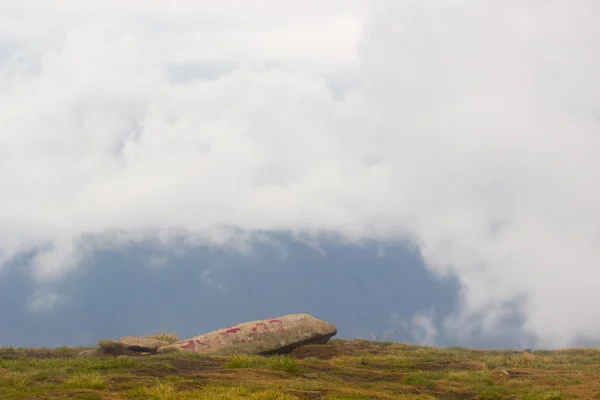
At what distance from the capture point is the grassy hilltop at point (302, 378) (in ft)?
50.8

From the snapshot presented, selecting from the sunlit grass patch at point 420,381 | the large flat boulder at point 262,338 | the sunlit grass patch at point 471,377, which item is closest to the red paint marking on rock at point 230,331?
the large flat boulder at point 262,338

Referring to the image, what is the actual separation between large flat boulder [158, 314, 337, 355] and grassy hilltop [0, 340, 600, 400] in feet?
7.37

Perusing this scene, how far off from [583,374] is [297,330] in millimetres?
12156

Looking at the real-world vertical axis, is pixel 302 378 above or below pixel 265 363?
below

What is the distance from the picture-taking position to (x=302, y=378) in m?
18.5

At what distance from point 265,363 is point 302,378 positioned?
7.31 feet

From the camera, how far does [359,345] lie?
30156 millimetres

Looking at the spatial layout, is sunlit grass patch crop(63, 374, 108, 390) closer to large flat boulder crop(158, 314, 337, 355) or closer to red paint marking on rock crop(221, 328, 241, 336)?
large flat boulder crop(158, 314, 337, 355)

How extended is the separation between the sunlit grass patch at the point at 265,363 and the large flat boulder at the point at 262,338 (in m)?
6.07

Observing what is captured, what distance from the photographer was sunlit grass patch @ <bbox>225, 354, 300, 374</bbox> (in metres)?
19.8

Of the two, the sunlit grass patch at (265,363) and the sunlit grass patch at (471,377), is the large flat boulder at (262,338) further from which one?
the sunlit grass patch at (471,377)

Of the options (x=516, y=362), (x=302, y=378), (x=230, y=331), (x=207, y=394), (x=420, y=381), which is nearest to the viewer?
(x=207, y=394)

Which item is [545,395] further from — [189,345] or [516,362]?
[189,345]

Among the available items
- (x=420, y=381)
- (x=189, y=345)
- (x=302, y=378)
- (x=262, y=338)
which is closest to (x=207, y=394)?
(x=302, y=378)
